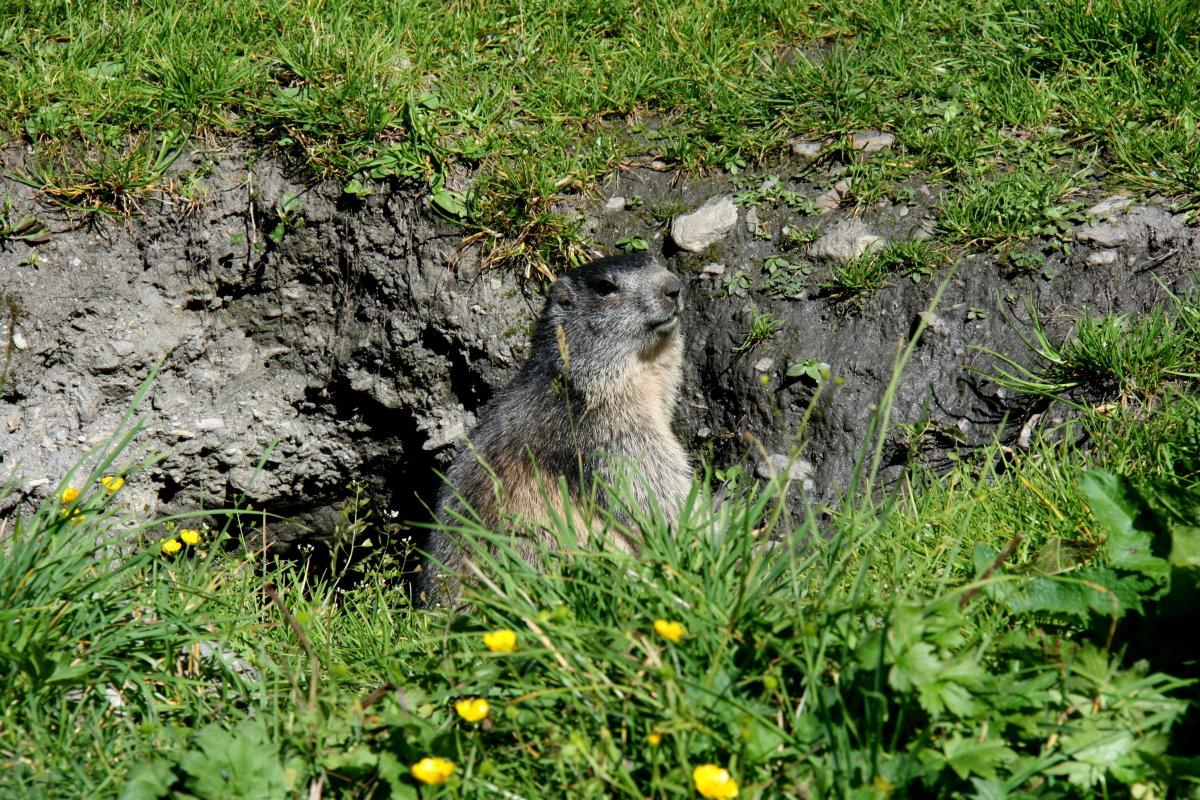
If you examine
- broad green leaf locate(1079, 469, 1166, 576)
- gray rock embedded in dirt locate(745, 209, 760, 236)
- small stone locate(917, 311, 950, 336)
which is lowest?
small stone locate(917, 311, 950, 336)

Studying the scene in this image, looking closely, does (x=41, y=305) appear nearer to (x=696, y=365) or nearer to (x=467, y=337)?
(x=467, y=337)

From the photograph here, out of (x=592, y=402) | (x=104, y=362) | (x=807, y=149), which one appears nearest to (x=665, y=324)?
(x=592, y=402)

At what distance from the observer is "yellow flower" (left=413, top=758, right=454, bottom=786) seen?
2.09m

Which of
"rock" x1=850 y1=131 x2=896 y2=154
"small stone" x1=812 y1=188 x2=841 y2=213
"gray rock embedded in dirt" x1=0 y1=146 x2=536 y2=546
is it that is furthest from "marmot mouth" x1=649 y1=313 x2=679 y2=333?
"rock" x1=850 y1=131 x2=896 y2=154

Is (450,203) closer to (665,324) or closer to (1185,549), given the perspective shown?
(665,324)

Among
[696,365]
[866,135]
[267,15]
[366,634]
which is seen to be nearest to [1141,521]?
[366,634]

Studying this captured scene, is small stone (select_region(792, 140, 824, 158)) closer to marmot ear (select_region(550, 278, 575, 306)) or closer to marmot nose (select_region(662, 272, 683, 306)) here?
marmot nose (select_region(662, 272, 683, 306))

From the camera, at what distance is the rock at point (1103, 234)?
471cm

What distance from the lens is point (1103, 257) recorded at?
4.70 meters

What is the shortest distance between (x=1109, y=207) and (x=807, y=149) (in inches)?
64.7

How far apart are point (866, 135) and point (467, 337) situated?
2617 millimetres

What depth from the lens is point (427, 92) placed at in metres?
5.83

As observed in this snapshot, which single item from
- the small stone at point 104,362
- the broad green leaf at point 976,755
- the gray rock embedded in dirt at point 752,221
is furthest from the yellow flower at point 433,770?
the small stone at point 104,362

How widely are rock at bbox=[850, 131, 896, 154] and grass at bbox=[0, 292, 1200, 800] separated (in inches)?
122
